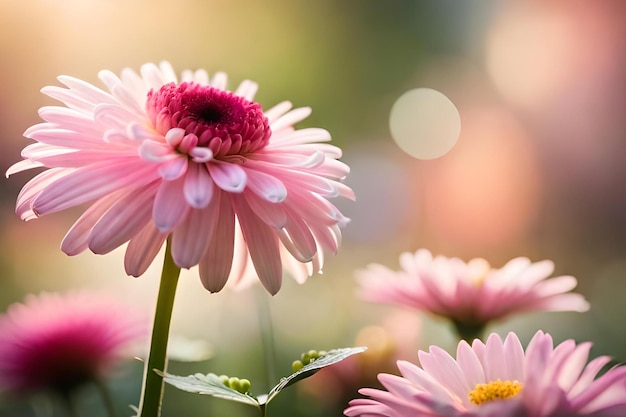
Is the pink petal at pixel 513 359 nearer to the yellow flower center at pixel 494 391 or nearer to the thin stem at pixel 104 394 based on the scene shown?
the yellow flower center at pixel 494 391

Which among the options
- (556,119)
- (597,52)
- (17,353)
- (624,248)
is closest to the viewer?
(17,353)

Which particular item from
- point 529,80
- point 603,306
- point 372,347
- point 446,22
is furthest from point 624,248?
point 372,347

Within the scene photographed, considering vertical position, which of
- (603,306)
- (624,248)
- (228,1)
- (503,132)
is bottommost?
(603,306)

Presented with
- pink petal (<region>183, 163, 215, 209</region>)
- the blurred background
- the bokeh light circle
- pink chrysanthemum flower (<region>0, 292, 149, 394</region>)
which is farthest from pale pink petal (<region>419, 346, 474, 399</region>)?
the bokeh light circle

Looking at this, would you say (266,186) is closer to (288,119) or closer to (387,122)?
(288,119)

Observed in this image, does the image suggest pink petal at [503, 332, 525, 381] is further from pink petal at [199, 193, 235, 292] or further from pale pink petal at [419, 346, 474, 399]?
pink petal at [199, 193, 235, 292]

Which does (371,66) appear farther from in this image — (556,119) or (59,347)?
(59,347)

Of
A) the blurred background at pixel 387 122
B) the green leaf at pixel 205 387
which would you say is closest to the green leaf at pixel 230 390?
the green leaf at pixel 205 387
